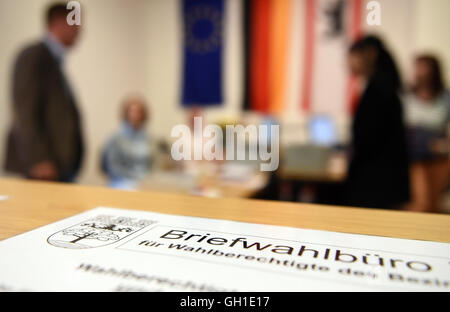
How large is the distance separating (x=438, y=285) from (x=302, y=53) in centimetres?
423

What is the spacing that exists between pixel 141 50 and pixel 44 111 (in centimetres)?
308

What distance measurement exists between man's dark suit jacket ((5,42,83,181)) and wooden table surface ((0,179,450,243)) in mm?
1467

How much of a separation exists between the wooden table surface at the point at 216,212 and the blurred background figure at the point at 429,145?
282 cm

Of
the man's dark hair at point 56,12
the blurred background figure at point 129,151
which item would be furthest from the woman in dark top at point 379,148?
the blurred background figure at point 129,151

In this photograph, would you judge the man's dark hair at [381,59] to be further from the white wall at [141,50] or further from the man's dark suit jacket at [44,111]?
the white wall at [141,50]

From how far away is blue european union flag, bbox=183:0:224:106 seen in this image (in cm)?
461

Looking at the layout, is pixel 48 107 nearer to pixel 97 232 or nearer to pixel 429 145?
pixel 97 232

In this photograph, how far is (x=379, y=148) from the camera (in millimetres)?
1799

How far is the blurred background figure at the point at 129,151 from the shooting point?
324cm

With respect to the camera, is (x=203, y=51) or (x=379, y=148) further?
(x=203, y=51)

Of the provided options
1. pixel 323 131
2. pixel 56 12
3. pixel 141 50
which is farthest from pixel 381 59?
pixel 141 50

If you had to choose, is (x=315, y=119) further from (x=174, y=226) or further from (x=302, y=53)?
(x=174, y=226)

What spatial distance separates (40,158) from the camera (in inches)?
82.6

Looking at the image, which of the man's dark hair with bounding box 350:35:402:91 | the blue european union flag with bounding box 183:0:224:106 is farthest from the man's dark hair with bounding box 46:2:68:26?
the blue european union flag with bounding box 183:0:224:106
